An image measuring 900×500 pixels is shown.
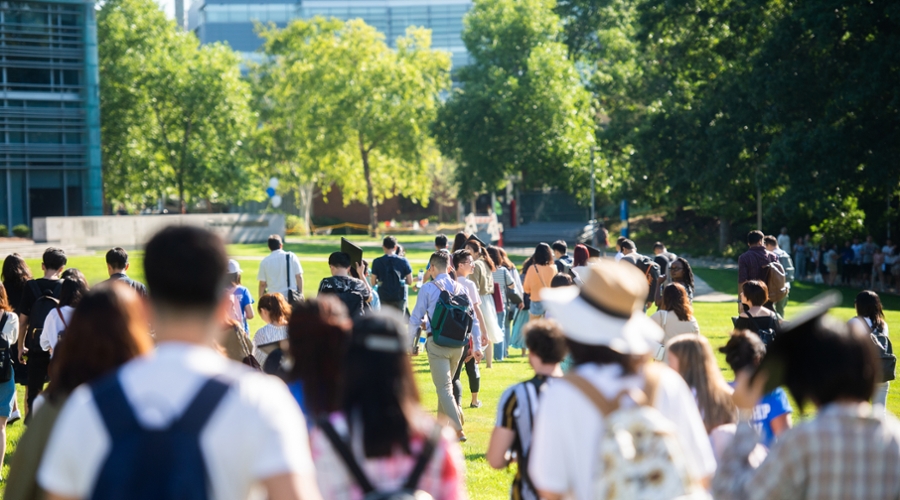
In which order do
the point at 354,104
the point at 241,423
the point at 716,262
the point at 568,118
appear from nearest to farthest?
1. the point at 241,423
2. the point at 716,262
3. the point at 568,118
4. the point at 354,104

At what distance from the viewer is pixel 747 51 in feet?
121

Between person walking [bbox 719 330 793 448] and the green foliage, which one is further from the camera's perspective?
the green foliage

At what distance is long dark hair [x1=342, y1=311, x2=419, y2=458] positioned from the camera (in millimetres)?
3025

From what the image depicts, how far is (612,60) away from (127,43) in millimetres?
29215

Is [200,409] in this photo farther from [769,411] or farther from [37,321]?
[37,321]

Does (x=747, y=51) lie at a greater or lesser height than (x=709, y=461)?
greater

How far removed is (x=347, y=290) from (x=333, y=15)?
11846cm

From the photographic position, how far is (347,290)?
9969mm

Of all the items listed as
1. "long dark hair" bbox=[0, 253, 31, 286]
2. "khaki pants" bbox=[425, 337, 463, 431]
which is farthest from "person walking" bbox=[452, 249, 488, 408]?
"long dark hair" bbox=[0, 253, 31, 286]

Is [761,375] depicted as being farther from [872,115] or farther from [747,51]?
[747,51]

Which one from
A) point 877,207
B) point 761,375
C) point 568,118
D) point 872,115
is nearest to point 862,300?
point 761,375

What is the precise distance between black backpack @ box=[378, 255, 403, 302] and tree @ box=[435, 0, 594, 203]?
138 ft

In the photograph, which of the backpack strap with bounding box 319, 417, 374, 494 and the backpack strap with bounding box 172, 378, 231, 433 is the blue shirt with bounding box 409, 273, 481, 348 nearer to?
the backpack strap with bounding box 319, 417, 374, 494

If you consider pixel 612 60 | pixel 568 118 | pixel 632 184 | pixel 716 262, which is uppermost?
pixel 612 60
